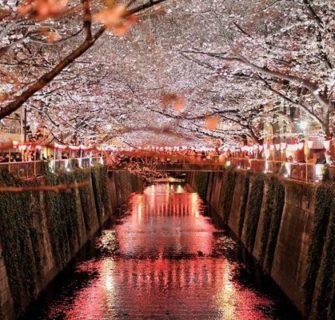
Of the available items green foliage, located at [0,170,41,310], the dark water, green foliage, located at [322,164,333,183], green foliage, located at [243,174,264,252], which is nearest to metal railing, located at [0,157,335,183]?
green foliage, located at [322,164,333,183]

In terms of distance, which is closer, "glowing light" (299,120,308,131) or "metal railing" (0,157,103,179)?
"metal railing" (0,157,103,179)

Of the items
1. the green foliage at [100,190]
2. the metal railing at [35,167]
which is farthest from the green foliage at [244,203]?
the green foliage at [100,190]

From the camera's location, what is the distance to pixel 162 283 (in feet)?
69.4

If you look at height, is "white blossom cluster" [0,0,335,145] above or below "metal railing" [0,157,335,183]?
above

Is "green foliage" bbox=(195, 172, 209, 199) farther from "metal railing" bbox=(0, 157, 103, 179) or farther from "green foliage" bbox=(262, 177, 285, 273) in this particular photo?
"green foliage" bbox=(262, 177, 285, 273)

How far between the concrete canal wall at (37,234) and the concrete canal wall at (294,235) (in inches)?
236

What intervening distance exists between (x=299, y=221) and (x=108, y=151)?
109 ft

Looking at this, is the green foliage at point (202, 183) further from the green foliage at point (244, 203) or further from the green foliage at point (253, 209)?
the green foliage at point (253, 209)

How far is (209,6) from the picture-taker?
58.4 ft

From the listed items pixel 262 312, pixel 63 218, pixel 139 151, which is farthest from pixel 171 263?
pixel 139 151

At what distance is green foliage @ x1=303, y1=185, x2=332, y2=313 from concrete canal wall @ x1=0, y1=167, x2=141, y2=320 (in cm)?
596

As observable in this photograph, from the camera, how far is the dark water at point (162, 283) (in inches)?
685

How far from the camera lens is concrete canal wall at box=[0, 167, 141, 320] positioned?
15.6m

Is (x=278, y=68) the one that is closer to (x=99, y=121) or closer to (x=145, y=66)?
(x=145, y=66)
